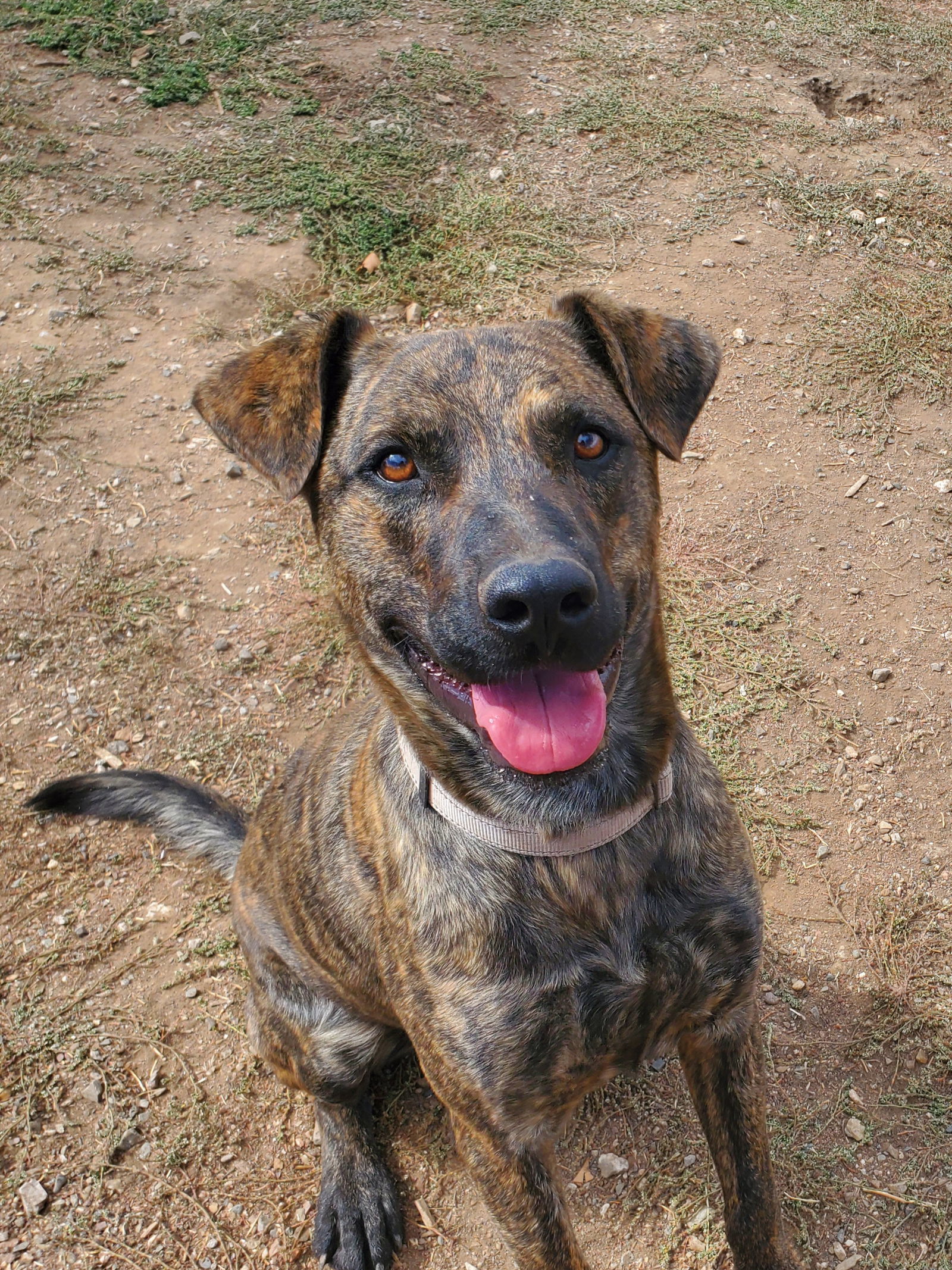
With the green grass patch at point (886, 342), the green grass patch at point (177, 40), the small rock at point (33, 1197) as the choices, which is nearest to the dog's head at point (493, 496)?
the small rock at point (33, 1197)

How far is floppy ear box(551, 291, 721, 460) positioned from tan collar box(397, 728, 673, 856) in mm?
916

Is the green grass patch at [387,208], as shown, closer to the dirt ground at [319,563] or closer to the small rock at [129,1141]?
the dirt ground at [319,563]

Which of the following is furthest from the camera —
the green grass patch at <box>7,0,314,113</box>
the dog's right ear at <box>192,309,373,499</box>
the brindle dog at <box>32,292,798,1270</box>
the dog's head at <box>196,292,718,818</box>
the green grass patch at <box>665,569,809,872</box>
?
the green grass patch at <box>7,0,314,113</box>

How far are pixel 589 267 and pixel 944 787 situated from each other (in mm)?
3716

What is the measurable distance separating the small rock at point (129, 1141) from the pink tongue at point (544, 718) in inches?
88.9

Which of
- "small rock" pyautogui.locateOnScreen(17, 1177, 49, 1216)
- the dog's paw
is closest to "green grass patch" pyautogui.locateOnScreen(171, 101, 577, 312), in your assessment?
the dog's paw

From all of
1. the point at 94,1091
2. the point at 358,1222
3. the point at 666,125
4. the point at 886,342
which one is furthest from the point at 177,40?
the point at 358,1222

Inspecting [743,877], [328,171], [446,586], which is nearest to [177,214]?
[328,171]

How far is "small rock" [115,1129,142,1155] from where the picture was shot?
11.9ft

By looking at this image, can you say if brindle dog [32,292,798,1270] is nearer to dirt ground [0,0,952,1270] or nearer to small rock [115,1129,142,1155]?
dirt ground [0,0,952,1270]

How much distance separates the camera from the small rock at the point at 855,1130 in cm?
346

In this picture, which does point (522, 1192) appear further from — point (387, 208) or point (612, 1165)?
point (387, 208)

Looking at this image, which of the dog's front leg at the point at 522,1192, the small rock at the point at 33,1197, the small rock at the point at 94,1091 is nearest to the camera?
the dog's front leg at the point at 522,1192

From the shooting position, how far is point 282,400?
284 cm
